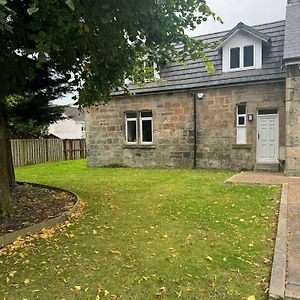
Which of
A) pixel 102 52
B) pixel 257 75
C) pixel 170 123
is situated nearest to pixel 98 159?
pixel 170 123

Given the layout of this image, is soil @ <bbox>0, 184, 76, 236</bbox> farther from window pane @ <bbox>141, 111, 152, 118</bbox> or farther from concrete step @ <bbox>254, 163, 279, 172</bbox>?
concrete step @ <bbox>254, 163, 279, 172</bbox>

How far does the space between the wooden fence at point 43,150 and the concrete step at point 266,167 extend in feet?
49.0

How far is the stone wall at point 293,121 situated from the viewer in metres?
12.1

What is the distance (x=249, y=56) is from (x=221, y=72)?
143 cm

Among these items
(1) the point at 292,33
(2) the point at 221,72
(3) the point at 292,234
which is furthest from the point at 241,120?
(3) the point at 292,234

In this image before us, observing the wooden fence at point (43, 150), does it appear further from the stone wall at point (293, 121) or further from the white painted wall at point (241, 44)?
the stone wall at point (293, 121)

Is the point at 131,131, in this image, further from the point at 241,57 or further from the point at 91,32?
the point at 91,32

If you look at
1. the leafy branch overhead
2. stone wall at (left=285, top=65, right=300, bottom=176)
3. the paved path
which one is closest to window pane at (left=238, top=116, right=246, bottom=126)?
stone wall at (left=285, top=65, right=300, bottom=176)

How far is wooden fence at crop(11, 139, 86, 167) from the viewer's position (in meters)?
21.3

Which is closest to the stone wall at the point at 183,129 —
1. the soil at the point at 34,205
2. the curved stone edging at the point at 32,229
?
the soil at the point at 34,205

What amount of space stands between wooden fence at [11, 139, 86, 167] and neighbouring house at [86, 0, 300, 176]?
7037 millimetres

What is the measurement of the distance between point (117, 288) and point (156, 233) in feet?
6.66

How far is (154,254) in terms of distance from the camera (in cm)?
456

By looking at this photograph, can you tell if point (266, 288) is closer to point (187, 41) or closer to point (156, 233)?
point (156, 233)
